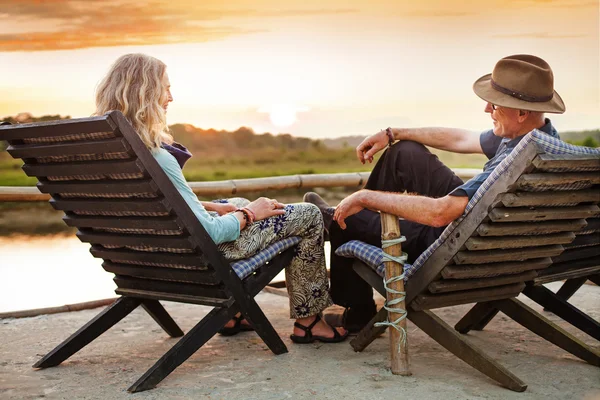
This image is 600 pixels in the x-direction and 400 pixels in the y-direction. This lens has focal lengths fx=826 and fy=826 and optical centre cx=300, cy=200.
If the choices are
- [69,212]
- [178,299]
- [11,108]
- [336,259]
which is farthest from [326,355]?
[11,108]

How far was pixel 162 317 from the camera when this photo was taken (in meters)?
4.20

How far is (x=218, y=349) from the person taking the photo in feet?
13.1

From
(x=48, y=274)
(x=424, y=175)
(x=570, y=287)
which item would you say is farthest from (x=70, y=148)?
(x=48, y=274)

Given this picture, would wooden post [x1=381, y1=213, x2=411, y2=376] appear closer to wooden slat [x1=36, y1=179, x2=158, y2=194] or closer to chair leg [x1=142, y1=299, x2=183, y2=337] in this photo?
wooden slat [x1=36, y1=179, x2=158, y2=194]

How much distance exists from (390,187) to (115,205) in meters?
1.35

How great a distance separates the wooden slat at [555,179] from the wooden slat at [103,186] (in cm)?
136

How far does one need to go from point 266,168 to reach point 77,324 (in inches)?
598

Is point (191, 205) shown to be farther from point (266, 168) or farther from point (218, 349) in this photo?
point (266, 168)

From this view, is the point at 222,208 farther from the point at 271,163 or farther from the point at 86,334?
the point at 271,163

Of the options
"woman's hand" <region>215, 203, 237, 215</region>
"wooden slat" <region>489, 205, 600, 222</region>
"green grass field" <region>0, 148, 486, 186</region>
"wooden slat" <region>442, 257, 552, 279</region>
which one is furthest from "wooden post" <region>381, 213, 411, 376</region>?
"green grass field" <region>0, 148, 486, 186</region>

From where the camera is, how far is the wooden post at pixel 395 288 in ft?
11.0

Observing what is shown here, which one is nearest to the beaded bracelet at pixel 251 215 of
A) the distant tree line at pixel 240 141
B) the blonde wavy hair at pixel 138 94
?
the blonde wavy hair at pixel 138 94

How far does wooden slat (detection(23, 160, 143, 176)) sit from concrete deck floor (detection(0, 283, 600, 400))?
0.89 m

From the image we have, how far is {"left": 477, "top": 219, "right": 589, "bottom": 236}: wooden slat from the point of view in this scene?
3.08 m
